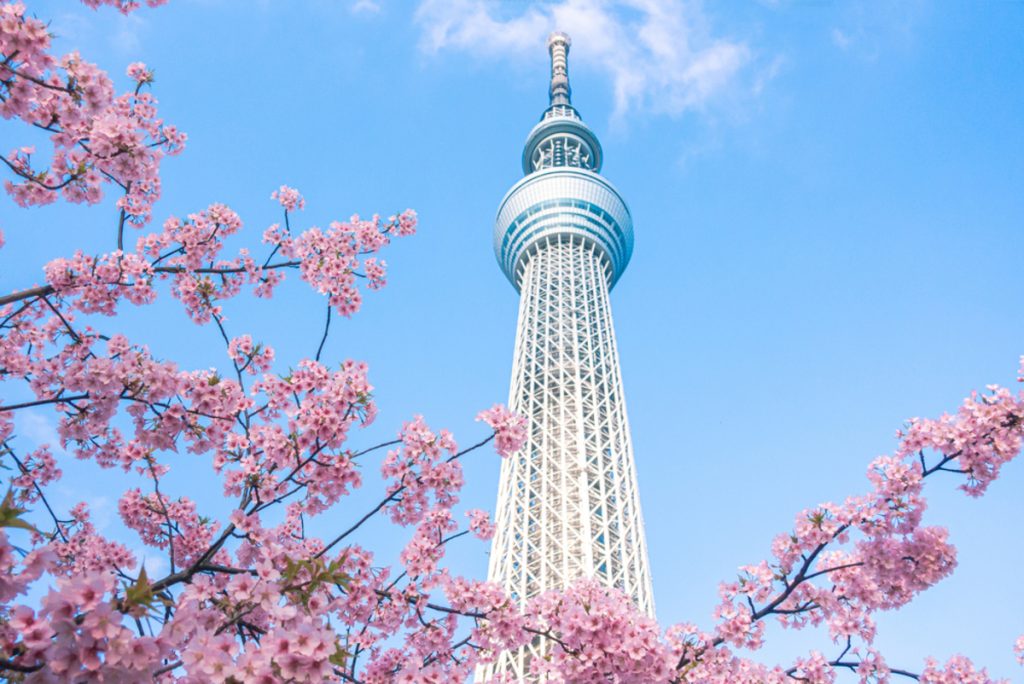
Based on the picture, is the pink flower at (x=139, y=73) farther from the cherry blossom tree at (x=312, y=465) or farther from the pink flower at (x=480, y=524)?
the pink flower at (x=480, y=524)

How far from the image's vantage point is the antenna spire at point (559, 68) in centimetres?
6362

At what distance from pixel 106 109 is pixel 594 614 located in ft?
15.1

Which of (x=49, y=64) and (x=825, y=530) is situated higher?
(x=49, y=64)

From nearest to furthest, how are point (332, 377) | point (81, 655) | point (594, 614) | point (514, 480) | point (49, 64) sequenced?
point (81, 655) < point (49, 64) < point (594, 614) < point (332, 377) < point (514, 480)

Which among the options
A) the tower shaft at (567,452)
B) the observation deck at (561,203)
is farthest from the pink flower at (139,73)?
the observation deck at (561,203)

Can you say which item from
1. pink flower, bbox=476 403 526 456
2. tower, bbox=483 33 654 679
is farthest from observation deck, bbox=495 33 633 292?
pink flower, bbox=476 403 526 456

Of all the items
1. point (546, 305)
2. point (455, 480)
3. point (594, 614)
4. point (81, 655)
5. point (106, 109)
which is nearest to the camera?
point (81, 655)

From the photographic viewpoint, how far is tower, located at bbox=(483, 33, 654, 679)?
125ft

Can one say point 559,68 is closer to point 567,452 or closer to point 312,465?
point 567,452

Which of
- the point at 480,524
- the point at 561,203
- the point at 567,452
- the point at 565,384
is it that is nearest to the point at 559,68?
the point at 561,203

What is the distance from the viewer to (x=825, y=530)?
17.6 feet

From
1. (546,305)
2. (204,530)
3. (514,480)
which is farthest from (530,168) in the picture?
(204,530)

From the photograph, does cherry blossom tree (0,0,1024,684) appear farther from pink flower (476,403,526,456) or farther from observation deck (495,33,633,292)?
observation deck (495,33,633,292)

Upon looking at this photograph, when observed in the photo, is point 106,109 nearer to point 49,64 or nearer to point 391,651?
point 49,64
